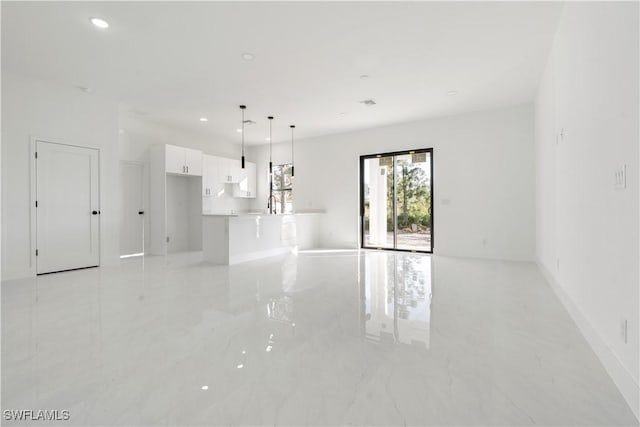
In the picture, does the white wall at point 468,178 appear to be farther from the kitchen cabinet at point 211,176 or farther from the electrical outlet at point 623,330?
the electrical outlet at point 623,330

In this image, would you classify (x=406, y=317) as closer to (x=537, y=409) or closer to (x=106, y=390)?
(x=537, y=409)

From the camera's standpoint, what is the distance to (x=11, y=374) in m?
1.80

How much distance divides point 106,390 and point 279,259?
4.32 meters

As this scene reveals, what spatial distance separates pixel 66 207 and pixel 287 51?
4.10 m

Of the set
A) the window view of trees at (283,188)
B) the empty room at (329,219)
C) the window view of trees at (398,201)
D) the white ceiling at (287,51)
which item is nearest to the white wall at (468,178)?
the empty room at (329,219)

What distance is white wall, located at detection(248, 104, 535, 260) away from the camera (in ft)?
18.5

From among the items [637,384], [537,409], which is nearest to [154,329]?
[537,409]

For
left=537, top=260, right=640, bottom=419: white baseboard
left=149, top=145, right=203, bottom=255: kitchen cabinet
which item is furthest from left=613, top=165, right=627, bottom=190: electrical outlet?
left=149, top=145, right=203, bottom=255: kitchen cabinet

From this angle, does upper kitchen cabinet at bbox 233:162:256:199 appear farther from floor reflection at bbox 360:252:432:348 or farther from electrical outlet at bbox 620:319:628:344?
electrical outlet at bbox 620:319:628:344

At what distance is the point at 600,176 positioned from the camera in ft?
6.78

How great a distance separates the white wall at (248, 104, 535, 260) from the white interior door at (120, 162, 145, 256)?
420cm

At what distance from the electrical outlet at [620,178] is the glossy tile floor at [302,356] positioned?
3.46 ft

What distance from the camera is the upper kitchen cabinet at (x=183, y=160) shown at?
6512 millimetres

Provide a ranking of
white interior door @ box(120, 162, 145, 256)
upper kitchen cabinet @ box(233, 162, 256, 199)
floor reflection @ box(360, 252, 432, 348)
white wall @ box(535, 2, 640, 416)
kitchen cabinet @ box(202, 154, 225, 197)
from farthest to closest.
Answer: upper kitchen cabinet @ box(233, 162, 256, 199)
kitchen cabinet @ box(202, 154, 225, 197)
white interior door @ box(120, 162, 145, 256)
floor reflection @ box(360, 252, 432, 348)
white wall @ box(535, 2, 640, 416)
